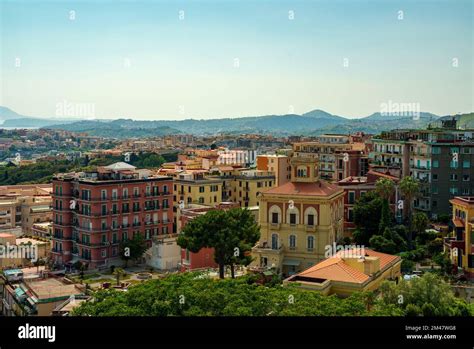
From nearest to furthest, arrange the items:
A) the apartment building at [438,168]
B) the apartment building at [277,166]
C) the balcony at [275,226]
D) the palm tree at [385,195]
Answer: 1. the balcony at [275,226]
2. the palm tree at [385,195]
3. the apartment building at [438,168]
4. the apartment building at [277,166]

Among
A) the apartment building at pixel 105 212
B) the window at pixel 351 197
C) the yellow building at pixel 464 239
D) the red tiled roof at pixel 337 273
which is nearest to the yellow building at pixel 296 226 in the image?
the yellow building at pixel 464 239

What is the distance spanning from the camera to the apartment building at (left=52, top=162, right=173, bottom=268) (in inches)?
1324

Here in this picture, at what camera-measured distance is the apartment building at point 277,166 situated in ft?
154

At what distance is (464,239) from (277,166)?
23.6m

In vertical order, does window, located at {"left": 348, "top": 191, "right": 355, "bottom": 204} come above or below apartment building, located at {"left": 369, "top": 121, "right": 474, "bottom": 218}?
below

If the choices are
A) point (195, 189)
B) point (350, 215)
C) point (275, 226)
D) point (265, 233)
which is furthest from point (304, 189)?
point (195, 189)

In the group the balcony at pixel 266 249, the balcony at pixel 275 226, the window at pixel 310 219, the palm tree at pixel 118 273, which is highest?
the window at pixel 310 219

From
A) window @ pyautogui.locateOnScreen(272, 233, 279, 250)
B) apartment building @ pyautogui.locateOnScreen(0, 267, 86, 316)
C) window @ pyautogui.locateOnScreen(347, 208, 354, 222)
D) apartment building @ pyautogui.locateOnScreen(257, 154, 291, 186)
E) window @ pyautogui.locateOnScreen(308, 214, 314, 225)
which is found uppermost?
apartment building @ pyautogui.locateOnScreen(257, 154, 291, 186)

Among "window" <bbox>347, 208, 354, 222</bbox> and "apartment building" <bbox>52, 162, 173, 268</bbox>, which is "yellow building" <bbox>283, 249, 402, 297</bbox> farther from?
"apartment building" <bbox>52, 162, 173, 268</bbox>

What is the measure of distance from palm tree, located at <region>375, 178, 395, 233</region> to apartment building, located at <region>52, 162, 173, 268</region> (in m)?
12.7

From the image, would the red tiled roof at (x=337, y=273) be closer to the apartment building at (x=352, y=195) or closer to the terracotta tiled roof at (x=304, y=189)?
the terracotta tiled roof at (x=304, y=189)

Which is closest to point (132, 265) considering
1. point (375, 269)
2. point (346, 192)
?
point (346, 192)

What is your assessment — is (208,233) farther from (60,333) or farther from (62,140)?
(62,140)

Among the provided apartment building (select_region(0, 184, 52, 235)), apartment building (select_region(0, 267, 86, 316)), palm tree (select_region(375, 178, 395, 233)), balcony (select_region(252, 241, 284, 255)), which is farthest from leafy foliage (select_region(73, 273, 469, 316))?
apartment building (select_region(0, 184, 52, 235))
